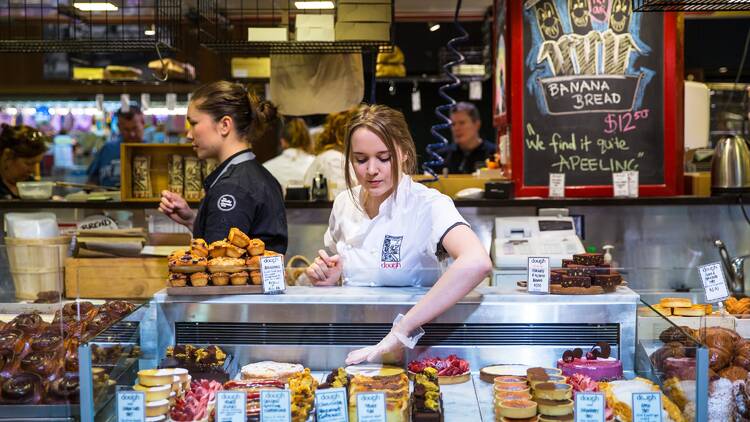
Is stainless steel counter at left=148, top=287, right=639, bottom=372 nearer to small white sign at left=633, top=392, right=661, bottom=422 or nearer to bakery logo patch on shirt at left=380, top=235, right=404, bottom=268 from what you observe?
bakery logo patch on shirt at left=380, top=235, right=404, bottom=268

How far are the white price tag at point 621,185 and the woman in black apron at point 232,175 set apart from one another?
9.04 feet

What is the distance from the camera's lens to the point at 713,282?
9.96 feet

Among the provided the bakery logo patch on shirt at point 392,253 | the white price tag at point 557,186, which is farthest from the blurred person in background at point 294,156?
the bakery logo patch on shirt at point 392,253

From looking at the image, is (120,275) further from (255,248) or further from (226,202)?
(255,248)

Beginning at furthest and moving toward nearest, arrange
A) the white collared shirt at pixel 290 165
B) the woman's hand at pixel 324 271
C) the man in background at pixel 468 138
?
the man in background at pixel 468 138 → the white collared shirt at pixel 290 165 → the woman's hand at pixel 324 271

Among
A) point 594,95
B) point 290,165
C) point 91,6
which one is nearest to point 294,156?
point 290,165

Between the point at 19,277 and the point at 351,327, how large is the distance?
1.15m

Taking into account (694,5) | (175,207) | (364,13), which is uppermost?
(364,13)

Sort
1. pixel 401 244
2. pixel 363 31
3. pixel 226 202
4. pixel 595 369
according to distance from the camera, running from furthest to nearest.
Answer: pixel 363 31 < pixel 226 202 < pixel 401 244 < pixel 595 369

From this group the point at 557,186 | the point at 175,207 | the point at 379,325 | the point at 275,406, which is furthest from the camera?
the point at 557,186

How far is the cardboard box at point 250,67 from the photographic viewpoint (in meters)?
8.62

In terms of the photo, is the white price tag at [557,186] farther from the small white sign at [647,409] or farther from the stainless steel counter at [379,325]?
the small white sign at [647,409]

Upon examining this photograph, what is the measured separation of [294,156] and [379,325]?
5.07m

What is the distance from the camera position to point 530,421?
8.26ft
